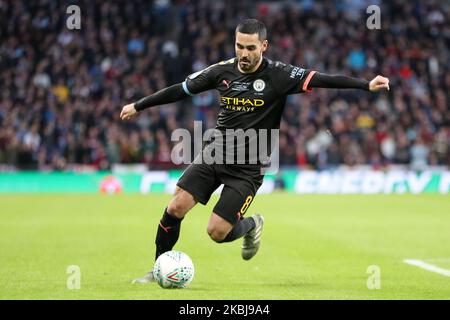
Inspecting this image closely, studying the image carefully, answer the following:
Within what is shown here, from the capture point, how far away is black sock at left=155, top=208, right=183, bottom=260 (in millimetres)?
8859

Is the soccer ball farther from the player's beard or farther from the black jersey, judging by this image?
the player's beard

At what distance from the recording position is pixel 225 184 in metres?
8.88

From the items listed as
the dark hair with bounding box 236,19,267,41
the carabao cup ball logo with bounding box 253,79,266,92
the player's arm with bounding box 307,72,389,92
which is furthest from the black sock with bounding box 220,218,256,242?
the dark hair with bounding box 236,19,267,41

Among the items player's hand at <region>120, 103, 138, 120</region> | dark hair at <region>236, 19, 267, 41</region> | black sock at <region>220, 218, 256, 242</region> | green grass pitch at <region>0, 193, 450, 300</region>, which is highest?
dark hair at <region>236, 19, 267, 41</region>

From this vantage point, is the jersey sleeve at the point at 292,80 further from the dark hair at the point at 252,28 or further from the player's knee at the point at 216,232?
the player's knee at the point at 216,232

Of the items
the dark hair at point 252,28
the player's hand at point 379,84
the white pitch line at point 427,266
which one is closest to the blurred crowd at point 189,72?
the white pitch line at point 427,266

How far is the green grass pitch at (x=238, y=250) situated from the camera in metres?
8.38

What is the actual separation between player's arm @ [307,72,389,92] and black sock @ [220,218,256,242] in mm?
1665

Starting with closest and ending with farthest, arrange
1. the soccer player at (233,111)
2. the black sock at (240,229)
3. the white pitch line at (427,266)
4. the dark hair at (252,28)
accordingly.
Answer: the dark hair at (252,28)
the soccer player at (233,111)
the black sock at (240,229)
the white pitch line at (427,266)

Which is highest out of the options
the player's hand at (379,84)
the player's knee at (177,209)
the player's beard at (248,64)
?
the player's beard at (248,64)

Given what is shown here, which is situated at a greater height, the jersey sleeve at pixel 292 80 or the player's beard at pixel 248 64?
the player's beard at pixel 248 64

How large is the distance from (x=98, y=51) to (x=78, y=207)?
10.4m

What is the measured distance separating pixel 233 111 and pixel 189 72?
21.8 metres

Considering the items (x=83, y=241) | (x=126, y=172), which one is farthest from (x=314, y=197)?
(x=83, y=241)
